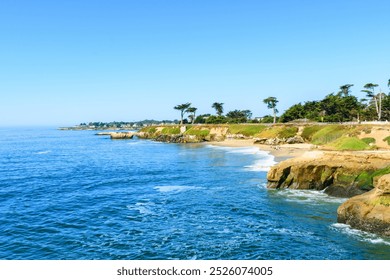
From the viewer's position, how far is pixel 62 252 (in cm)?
2055

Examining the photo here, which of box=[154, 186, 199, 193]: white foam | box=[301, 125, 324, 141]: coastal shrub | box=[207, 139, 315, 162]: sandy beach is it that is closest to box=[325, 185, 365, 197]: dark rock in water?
box=[154, 186, 199, 193]: white foam

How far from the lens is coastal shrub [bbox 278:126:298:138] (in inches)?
3691

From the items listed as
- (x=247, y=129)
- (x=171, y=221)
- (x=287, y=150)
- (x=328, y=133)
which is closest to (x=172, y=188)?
(x=171, y=221)

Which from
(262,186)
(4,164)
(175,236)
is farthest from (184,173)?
(4,164)

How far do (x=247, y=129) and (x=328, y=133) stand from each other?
4121 centimetres

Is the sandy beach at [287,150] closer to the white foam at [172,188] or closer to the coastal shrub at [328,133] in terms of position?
the coastal shrub at [328,133]

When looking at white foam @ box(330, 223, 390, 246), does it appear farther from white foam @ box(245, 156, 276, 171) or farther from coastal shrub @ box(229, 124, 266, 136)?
coastal shrub @ box(229, 124, 266, 136)

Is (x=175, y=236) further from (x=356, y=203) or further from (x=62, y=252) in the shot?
(x=356, y=203)

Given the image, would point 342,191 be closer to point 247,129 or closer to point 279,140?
point 279,140

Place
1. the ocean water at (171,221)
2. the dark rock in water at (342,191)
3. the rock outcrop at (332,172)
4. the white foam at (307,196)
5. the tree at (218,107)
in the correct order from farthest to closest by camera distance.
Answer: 1. the tree at (218,107)
2. the rock outcrop at (332,172)
3. the dark rock in water at (342,191)
4. the white foam at (307,196)
5. the ocean water at (171,221)

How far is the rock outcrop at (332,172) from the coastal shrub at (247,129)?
244 feet

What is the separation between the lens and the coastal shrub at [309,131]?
87.9m

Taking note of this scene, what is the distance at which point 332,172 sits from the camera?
36281 mm

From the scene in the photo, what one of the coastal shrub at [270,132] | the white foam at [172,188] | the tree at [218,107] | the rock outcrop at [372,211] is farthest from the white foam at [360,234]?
the tree at [218,107]
